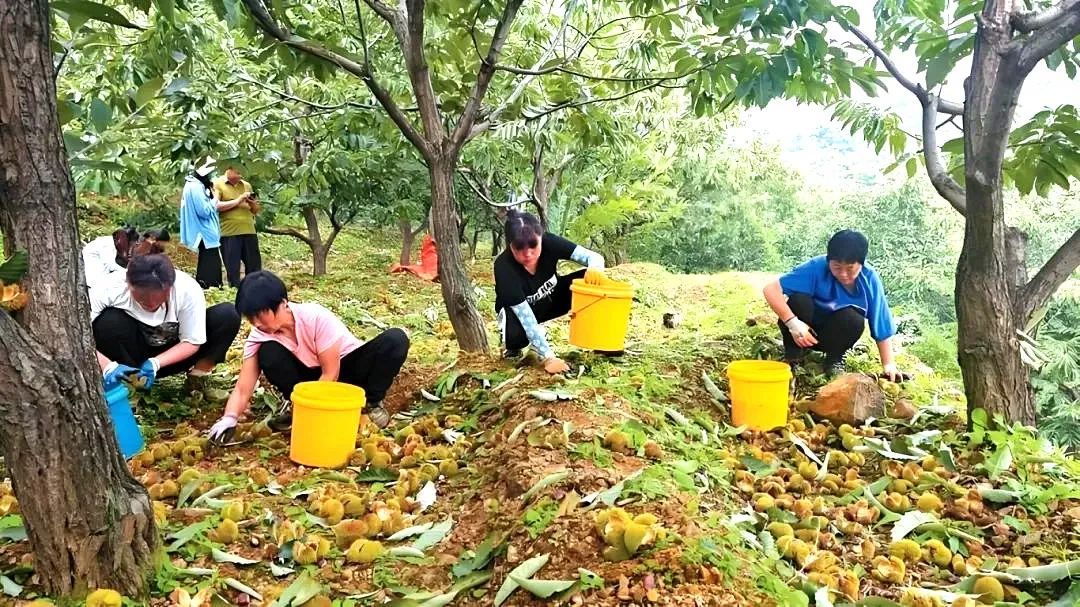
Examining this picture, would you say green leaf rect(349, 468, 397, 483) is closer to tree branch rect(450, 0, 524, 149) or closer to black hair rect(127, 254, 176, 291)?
black hair rect(127, 254, 176, 291)

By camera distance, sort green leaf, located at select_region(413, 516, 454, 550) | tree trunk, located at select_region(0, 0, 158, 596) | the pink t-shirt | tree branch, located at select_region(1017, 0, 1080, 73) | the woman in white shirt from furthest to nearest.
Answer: the woman in white shirt
the pink t-shirt
tree branch, located at select_region(1017, 0, 1080, 73)
green leaf, located at select_region(413, 516, 454, 550)
tree trunk, located at select_region(0, 0, 158, 596)

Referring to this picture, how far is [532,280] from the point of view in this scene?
3375mm

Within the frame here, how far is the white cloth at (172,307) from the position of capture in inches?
116

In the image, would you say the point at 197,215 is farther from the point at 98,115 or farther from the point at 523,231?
the point at 98,115

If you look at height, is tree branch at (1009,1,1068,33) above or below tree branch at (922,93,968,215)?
above

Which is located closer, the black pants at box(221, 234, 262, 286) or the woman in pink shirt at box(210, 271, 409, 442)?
the woman in pink shirt at box(210, 271, 409, 442)

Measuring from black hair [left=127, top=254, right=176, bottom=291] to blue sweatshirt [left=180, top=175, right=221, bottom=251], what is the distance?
2.96 meters

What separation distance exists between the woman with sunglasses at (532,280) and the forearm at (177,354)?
4.05 ft

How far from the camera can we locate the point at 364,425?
2.72m

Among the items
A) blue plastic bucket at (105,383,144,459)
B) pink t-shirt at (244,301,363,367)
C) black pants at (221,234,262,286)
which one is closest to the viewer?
blue plastic bucket at (105,383,144,459)

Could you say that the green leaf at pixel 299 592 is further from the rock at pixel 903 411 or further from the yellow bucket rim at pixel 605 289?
the rock at pixel 903 411

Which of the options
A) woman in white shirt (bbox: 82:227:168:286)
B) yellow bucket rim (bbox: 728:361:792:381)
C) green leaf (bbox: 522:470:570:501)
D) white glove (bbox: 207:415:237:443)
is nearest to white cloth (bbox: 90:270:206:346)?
white glove (bbox: 207:415:237:443)

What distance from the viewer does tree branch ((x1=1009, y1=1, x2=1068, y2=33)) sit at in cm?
221

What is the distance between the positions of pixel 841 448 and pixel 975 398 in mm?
469
